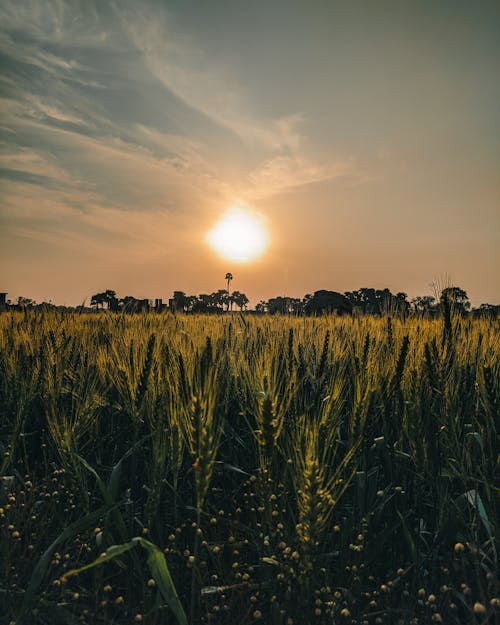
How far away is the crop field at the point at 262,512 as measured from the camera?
58.4 inches

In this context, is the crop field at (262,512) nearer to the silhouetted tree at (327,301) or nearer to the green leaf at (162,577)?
the green leaf at (162,577)

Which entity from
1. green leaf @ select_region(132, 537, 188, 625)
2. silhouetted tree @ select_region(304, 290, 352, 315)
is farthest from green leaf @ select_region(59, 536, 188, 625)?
silhouetted tree @ select_region(304, 290, 352, 315)

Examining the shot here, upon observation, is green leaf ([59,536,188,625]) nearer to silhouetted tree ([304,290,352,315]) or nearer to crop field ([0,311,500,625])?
crop field ([0,311,500,625])

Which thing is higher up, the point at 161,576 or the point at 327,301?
the point at 327,301

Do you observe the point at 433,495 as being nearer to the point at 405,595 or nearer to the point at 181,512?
the point at 405,595

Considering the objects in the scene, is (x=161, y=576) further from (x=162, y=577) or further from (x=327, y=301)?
(x=327, y=301)

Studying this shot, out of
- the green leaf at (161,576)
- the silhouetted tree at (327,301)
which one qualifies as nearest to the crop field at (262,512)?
the green leaf at (161,576)

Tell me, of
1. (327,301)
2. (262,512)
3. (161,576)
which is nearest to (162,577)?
(161,576)

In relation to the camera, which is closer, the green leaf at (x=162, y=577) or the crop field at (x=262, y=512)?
the green leaf at (x=162, y=577)

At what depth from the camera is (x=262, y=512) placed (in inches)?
69.8

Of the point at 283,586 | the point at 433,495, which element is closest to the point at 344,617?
the point at 283,586

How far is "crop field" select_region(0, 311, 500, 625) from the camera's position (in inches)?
58.4

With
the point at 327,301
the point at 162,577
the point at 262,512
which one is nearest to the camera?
the point at 162,577

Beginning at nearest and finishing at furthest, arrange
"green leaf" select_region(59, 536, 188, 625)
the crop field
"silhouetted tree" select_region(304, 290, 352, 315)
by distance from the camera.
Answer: "green leaf" select_region(59, 536, 188, 625) < the crop field < "silhouetted tree" select_region(304, 290, 352, 315)
